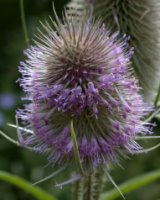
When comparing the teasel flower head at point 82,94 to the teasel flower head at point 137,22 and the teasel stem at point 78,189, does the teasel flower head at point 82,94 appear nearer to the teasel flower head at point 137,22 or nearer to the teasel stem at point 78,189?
the teasel stem at point 78,189

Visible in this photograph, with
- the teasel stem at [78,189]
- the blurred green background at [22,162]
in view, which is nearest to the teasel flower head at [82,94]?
the teasel stem at [78,189]

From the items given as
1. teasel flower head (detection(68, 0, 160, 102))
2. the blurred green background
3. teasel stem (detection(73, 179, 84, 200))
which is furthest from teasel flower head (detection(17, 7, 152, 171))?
the blurred green background

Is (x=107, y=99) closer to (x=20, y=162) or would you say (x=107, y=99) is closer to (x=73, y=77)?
(x=73, y=77)

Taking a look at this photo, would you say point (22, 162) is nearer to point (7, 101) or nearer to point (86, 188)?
point (7, 101)

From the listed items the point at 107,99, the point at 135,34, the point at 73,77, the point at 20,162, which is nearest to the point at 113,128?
the point at 107,99

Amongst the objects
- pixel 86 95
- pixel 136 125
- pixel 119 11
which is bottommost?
pixel 136 125

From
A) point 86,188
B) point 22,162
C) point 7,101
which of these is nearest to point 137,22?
point 86,188

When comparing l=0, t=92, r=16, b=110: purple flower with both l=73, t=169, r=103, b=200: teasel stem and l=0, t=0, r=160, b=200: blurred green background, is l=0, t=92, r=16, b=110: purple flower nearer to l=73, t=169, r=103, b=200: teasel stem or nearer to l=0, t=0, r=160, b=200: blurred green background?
l=0, t=0, r=160, b=200: blurred green background
